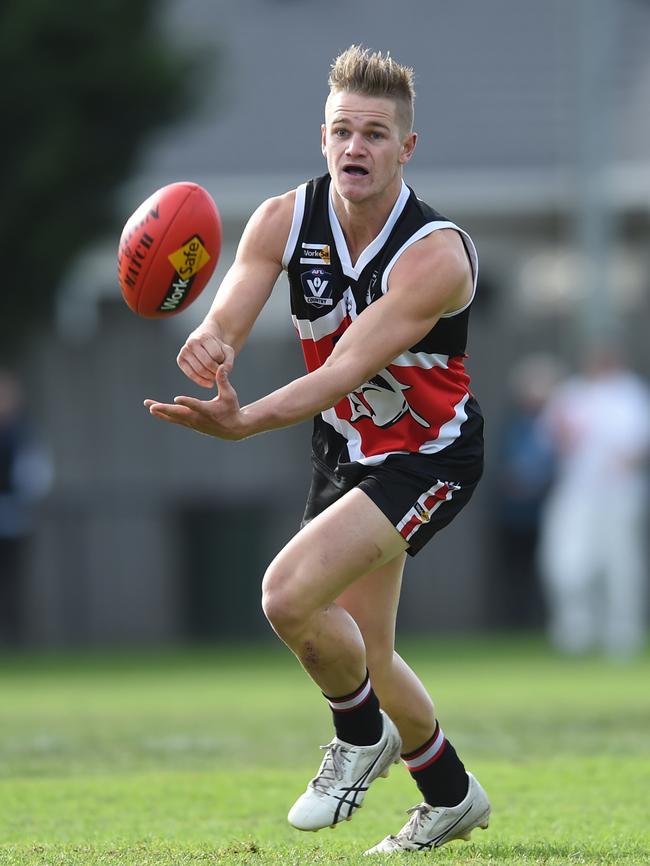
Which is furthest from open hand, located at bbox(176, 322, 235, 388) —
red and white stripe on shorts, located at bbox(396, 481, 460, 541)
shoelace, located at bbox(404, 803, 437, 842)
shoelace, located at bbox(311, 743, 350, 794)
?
shoelace, located at bbox(404, 803, 437, 842)

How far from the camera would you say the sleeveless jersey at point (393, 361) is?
5.27 meters

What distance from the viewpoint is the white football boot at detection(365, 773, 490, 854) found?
534cm

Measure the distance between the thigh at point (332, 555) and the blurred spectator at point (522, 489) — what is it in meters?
9.19

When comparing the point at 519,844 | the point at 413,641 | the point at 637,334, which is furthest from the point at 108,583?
the point at 519,844

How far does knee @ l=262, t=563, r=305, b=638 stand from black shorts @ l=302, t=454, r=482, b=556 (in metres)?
0.37

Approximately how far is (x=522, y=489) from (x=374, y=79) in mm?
9654

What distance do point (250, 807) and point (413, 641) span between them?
27.6 feet

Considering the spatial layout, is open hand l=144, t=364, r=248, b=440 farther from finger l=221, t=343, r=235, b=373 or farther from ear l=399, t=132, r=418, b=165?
ear l=399, t=132, r=418, b=165

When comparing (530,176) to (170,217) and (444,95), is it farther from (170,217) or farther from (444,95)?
(170,217)

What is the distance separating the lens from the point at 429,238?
204 inches

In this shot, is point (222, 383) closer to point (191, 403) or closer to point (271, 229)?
point (191, 403)

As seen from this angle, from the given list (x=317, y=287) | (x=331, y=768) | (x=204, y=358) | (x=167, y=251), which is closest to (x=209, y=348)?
(x=204, y=358)

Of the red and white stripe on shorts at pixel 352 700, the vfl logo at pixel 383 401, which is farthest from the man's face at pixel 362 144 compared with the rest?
the red and white stripe on shorts at pixel 352 700

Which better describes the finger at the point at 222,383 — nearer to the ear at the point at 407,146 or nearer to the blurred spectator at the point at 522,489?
the ear at the point at 407,146
